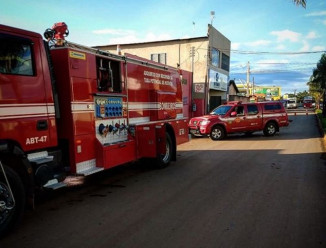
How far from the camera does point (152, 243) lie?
13.6 feet

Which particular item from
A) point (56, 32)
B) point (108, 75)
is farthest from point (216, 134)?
point (56, 32)

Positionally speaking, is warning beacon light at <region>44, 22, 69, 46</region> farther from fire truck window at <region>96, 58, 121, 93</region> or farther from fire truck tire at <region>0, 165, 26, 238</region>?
fire truck tire at <region>0, 165, 26, 238</region>

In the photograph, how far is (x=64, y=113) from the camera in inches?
231

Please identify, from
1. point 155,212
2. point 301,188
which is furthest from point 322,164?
point 155,212

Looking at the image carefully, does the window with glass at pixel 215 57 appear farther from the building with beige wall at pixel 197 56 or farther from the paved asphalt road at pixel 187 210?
Answer: the paved asphalt road at pixel 187 210

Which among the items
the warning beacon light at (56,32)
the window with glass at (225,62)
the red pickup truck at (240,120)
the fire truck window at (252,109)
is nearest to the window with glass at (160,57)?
the window with glass at (225,62)

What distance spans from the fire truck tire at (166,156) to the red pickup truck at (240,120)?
21.2 ft

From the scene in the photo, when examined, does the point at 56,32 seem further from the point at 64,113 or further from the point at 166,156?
the point at 166,156

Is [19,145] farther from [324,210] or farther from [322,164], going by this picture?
[322,164]

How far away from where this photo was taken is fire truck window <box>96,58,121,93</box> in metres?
6.84

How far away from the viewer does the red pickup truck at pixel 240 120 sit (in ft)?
52.7

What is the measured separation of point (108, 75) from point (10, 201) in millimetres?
3583

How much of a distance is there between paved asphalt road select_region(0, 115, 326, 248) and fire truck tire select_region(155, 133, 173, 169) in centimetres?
24

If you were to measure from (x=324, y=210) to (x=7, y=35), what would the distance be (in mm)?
5724
